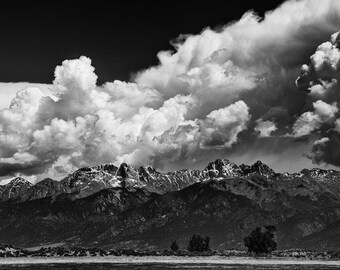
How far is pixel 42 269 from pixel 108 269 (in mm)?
15503

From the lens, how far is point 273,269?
144875 millimetres

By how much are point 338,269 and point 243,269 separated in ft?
87.6

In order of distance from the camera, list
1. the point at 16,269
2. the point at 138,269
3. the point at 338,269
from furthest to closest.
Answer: the point at 338,269
the point at 138,269
the point at 16,269

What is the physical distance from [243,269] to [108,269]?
3321 cm

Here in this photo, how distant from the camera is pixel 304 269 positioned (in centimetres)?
14950

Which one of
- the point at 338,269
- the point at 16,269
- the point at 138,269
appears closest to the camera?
the point at 16,269

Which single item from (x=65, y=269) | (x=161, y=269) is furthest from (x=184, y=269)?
(x=65, y=269)

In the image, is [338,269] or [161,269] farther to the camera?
[338,269]

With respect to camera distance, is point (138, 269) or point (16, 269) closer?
point (16, 269)

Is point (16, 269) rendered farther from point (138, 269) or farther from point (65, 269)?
point (138, 269)

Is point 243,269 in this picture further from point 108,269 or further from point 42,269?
point 42,269

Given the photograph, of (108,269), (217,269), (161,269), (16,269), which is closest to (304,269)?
(217,269)

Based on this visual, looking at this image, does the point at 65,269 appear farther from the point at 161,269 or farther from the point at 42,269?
the point at 161,269

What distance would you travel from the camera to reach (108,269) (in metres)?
140
